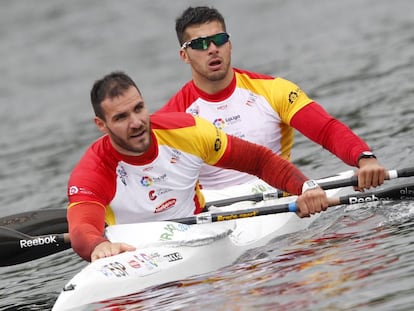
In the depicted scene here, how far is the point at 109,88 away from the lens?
934 centimetres

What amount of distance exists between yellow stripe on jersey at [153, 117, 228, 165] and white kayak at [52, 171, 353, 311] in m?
0.64

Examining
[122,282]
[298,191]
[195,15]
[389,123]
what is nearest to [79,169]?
[122,282]

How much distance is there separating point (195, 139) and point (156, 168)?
1.35 feet

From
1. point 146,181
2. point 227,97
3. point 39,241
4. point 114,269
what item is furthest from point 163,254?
point 227,97

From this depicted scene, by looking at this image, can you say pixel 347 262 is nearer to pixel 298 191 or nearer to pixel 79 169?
pixel 298 191

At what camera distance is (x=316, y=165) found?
14.5 metres

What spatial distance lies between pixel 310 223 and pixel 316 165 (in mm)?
3737

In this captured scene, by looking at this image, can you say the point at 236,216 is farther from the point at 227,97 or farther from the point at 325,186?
the point at 227,97

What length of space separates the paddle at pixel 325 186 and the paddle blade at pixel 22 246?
1.51 meters

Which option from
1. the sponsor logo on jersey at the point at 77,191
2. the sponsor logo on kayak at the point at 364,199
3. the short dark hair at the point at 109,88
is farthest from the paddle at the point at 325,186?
the short dark hair at the point at 109,88

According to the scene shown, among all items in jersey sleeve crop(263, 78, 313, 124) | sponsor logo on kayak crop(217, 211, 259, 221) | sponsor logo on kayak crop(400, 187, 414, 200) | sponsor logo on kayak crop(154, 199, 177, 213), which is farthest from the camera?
jersey sleeve crop(263, 78, 313, 124)

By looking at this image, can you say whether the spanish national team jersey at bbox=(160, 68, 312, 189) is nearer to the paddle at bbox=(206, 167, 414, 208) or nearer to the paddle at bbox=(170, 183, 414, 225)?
the paddle at bbox=(206, 167, 414, 208)

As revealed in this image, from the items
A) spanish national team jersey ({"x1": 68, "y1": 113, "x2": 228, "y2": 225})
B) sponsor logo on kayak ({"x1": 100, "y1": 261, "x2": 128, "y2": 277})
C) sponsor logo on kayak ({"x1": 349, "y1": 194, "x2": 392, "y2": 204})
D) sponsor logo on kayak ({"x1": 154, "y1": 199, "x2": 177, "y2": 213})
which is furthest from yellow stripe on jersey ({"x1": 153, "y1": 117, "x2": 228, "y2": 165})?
sponsor logo on kayak ({"x1": 100, "y1": 261, "x2": 128, "y2": 277})

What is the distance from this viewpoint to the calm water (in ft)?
27.9
